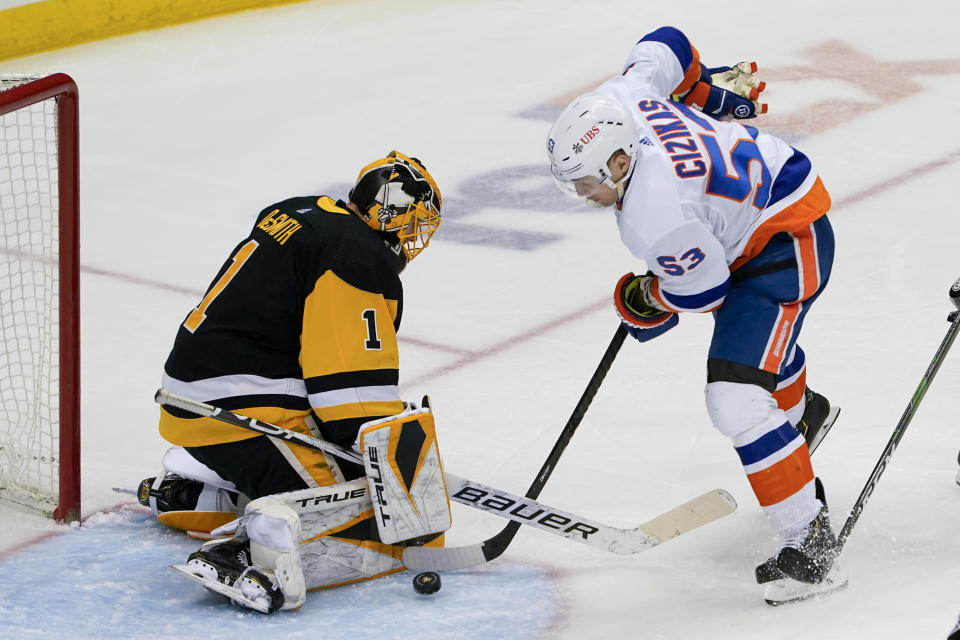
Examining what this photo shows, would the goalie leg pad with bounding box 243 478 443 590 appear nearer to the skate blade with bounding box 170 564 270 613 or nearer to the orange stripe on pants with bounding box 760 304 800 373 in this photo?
the skate blade with bounding box 170 564 270 613

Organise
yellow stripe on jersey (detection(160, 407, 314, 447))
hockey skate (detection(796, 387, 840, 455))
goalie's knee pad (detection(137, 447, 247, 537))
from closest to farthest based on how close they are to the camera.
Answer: yellow stripe on jersey (detection(160, 407, 314, 447)), goalie's knee pad (detection(137, 447, 247, 537)), hockey skate (detection(796, 387, 840, 455))

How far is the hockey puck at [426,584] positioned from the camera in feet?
8.82

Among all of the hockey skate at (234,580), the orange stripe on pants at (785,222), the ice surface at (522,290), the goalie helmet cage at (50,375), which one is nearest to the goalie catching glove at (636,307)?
the orange stripe on pants at (785,222)

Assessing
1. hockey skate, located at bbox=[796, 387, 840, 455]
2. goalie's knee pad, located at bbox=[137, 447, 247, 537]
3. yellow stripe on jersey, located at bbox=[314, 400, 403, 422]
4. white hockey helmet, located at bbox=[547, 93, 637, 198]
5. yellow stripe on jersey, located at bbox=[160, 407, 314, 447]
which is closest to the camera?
white hockey helmet, located at bbox=[547, 93, 637, 198]

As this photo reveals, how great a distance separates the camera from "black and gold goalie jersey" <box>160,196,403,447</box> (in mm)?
2631

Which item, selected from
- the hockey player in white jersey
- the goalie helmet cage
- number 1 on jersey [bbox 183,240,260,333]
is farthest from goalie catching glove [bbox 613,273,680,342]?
the goalie helmet cage

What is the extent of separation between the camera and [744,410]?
262 cm

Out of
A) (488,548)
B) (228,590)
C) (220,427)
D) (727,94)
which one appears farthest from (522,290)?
(228,590)

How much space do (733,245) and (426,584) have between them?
0.87 meters

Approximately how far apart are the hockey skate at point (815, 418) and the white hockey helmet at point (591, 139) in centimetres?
83

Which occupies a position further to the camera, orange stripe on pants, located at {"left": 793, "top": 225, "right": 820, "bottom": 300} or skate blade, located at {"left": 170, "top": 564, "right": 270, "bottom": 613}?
orange stripe on pants, located at {"left": 793, "top": 225, "right": 820, "bottom": 300}

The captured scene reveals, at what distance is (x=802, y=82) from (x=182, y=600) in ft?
14.8

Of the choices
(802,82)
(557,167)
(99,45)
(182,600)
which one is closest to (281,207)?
(557,167)

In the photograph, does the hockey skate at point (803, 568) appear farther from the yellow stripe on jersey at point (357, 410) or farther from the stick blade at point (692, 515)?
the yellow stripe on jersey at point (357, 410)
